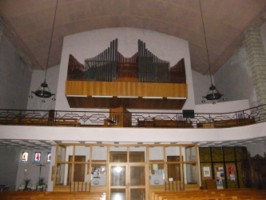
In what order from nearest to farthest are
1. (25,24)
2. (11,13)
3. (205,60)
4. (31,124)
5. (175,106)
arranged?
(31,124), (11,13), (25,24), (175,106), (205,60)

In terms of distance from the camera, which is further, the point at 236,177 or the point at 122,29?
the point at 122,29

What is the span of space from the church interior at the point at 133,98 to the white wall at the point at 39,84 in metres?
0.70

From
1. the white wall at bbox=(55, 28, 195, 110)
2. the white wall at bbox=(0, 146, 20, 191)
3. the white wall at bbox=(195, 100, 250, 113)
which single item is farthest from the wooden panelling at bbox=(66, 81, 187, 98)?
the white wall at bbox=(0, 146, 20, 191)

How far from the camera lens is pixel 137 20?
42.6 ft

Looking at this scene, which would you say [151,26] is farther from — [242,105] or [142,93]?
[242,105]

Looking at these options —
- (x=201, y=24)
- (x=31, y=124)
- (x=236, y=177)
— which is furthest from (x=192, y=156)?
(x=31, y=124)

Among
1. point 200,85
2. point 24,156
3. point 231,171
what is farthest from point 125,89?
point 24,156

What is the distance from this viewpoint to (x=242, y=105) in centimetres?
1166

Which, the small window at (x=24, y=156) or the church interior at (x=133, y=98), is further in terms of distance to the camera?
the small window at (x=24, y=156)

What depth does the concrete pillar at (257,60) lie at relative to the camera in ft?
32.9

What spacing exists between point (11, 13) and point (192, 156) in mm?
10198

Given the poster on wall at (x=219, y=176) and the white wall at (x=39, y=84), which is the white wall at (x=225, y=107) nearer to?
the poster on wall at (x=219, y=176)

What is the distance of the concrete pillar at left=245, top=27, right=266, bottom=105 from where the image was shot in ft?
32.9

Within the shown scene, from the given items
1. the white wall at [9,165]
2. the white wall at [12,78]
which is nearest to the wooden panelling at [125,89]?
the white wall at [12,78]
